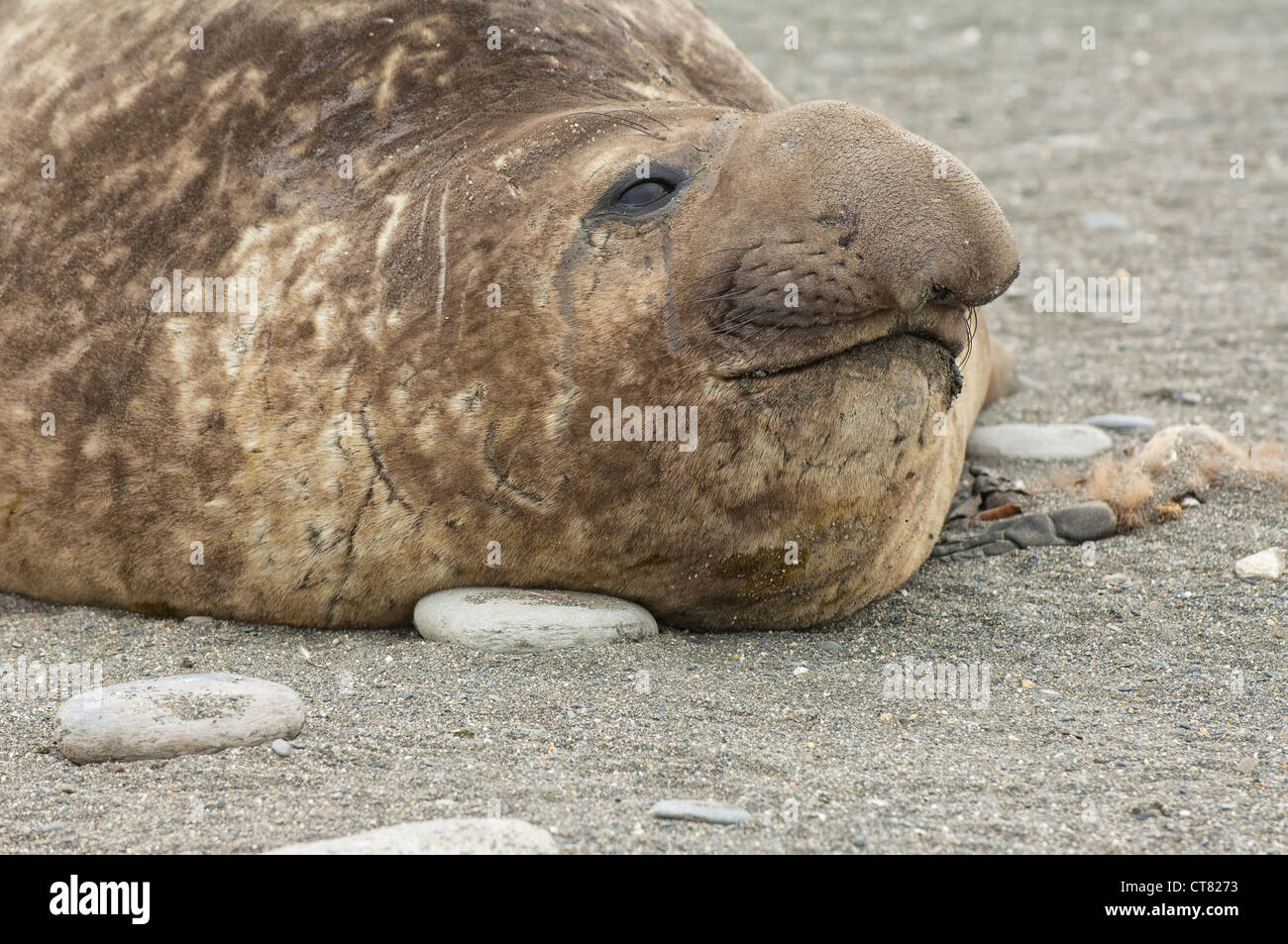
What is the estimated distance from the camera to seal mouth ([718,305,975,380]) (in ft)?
10.3

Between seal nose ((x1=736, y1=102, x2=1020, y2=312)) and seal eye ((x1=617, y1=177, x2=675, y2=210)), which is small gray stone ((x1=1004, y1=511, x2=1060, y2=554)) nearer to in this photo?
seal nose ((x1=736, y1=102, x2=1020, y2=312))

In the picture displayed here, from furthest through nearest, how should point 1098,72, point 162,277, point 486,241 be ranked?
point 1098,72
point 162,277
point 486,241

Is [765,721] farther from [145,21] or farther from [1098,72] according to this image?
[1098,72]

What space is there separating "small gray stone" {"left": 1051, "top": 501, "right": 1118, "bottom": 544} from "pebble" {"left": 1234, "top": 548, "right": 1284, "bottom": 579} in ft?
1.30

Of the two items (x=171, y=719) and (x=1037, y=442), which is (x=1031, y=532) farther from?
(x=171, y=719)

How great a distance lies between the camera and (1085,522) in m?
4.42

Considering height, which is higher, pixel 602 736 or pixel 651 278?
pixel 651 278

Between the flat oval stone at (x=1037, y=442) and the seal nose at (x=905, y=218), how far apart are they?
81.4 inches

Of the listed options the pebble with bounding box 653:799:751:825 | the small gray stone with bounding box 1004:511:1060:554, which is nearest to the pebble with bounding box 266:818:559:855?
the pebble with bounding box 653:799:751:825

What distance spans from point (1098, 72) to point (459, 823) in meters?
9.52

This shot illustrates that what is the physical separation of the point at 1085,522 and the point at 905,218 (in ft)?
5.44

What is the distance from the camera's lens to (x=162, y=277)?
148 inches

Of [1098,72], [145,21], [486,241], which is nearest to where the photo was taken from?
[486,241]

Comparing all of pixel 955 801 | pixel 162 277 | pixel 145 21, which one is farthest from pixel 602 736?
pixel 145 21
